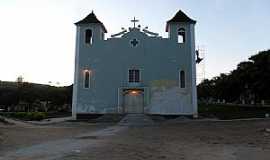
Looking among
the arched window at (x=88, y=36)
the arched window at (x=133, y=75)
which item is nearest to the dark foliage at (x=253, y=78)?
the arched window at (x=133, y=75)

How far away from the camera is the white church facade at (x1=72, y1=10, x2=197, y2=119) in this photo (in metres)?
32.9

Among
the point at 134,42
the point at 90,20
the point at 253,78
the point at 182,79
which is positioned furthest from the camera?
the point at 253,78

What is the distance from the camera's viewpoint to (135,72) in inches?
1315

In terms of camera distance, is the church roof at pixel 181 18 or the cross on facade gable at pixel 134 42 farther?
the church roof at pixel 181 18

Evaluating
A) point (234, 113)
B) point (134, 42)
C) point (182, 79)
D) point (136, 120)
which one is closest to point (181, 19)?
point (134, 42)

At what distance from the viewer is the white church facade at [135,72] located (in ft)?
108

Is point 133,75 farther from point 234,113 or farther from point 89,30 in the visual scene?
point 234,113

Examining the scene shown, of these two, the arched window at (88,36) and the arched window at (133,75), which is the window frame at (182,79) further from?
the arched window at (88,36)

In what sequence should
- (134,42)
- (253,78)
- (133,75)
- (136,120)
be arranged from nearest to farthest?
1. (136,120)
2. (133,75)
3. (134,42)
4. (253,78)

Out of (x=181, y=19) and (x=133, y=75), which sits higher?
(x=181, y=19)

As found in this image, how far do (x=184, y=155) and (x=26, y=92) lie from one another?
52.1 meters

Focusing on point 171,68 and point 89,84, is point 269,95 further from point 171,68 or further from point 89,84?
point 89,84

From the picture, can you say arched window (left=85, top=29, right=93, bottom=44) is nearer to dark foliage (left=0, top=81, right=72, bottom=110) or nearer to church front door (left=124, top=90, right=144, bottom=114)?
church front door (left=124, top=90, right=144, bottom=114)

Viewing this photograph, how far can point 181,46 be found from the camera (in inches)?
1324
